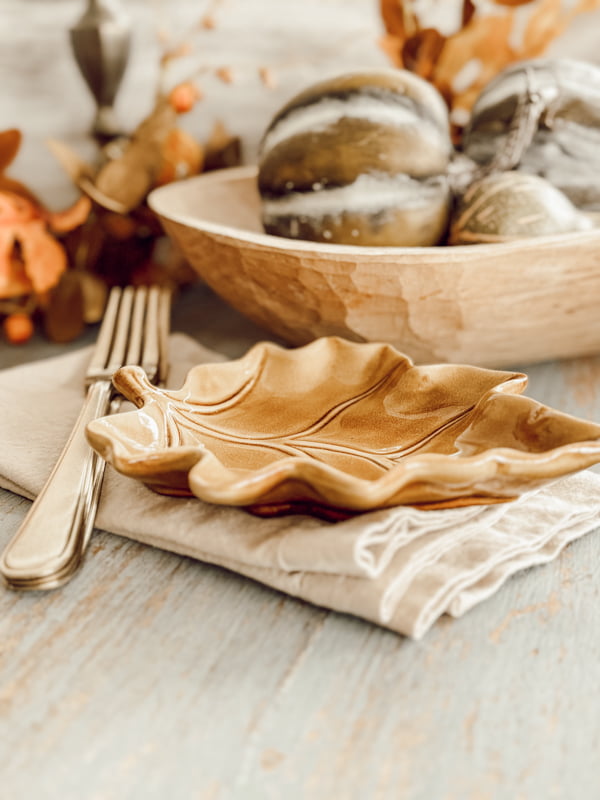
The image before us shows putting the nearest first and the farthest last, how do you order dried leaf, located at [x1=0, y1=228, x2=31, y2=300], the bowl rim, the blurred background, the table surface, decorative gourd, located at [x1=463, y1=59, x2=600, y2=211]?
the table surface
the bowl rim
decorative gourd, located at [x1=463, y1=59, x2=600, y2=211]
dried leaf, located at [x1=0, y1=228, x2=31, y2=300]
the blurred background

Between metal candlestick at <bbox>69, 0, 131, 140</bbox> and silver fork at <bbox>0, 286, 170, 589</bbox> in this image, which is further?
metal candlestick at <bbox>69, 0, 131, 140</bbox>

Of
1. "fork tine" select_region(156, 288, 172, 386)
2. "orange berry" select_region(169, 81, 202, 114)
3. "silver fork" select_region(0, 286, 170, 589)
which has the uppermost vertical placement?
"orange berry" select_region(169, 81, 202, 114)

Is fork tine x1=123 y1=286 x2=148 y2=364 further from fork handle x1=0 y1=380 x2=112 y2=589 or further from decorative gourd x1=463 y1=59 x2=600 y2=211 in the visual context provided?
decorative gourd x1=463 y1=59 x2=600 y2=211

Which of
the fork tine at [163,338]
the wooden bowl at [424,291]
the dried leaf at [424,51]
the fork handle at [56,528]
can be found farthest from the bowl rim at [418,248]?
the dried leaf at [424,51]

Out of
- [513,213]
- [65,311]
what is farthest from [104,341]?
[513,213]

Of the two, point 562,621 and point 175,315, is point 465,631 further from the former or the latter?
point 175,315

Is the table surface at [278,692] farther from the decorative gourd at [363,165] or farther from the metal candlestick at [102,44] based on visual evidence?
the metal candlestick at [102,44]

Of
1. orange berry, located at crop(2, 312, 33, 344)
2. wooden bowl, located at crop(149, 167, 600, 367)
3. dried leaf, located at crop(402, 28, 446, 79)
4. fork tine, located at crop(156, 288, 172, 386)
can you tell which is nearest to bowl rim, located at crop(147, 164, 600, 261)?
wooden bowl, located at crop(149, 167, 600, 367)

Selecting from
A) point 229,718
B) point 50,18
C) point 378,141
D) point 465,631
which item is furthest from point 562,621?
point 50,18
